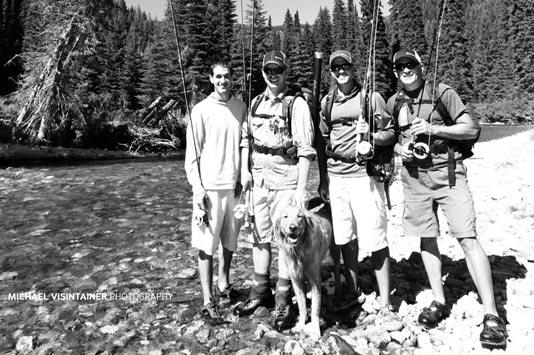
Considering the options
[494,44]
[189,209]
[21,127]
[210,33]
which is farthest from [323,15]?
[189,209]

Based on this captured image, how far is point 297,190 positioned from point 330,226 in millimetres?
902

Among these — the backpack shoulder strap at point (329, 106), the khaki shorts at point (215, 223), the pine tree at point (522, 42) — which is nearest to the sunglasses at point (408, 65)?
the backpack shoulder strap at point (329, 106)

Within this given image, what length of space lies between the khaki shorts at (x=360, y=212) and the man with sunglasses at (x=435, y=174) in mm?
392

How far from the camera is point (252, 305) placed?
5164 mm

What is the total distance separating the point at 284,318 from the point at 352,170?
6.69 feet

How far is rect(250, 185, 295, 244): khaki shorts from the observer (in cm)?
464

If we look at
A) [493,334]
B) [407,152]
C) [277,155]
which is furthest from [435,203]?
[277,155]

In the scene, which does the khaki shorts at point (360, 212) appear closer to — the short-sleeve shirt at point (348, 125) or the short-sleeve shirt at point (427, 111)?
the short-sleeve shirt at point (348, 125)

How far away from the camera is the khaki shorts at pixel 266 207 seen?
464 centimetres

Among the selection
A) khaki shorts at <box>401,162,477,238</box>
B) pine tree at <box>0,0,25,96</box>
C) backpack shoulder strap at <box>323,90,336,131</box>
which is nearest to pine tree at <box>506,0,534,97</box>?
khaki shorts at <box>401,162,477,238</box>

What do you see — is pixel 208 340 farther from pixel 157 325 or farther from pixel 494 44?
pixel 494 44

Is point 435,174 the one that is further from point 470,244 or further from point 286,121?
point 286,121

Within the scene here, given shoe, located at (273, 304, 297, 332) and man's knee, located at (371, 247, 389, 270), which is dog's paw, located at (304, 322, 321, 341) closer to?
shoe, located at (273, 304, 297, 332)

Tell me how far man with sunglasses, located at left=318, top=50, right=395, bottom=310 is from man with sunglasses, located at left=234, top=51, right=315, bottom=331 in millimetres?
402
